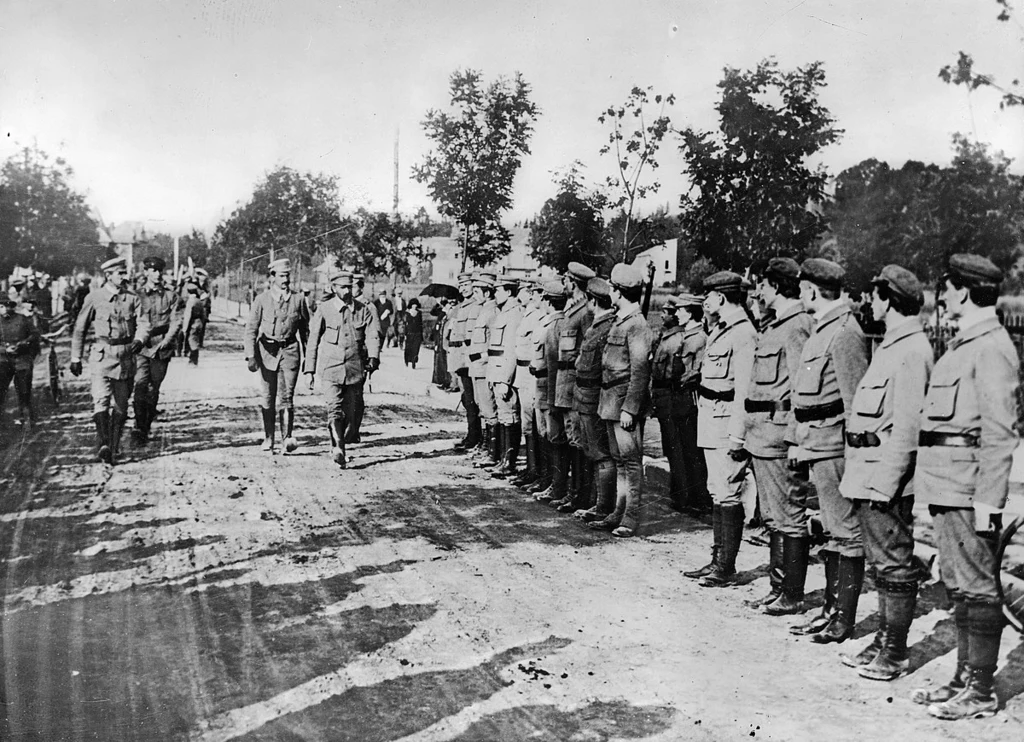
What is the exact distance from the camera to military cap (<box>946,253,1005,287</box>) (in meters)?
3.64

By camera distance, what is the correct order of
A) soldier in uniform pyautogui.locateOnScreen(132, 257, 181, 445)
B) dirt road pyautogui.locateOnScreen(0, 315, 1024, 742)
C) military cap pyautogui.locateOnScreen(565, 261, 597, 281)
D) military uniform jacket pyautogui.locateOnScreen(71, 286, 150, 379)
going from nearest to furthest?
1. dirt road pyautogui.locateOnScreen(0, 315, 1024, 742)
2. military cap pyautogui.locateOnScreen(565, 261, 597, 281)
3. military uniform jacket pyautogui.locateOnScreen(71, 286, 150, 379)
4. soldier in uniform pyautogui.locateOnScreen(132, 257, 181, 445)

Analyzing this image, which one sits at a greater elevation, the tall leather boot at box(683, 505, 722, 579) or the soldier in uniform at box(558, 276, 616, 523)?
the soldier in uniform at box(558, 276, 616, 523)

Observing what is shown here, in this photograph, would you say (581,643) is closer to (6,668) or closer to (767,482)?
(767,482)

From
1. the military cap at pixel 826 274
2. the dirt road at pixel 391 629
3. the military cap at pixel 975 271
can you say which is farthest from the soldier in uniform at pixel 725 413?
the military cap at pixel 975 271

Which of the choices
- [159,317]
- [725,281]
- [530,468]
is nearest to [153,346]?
[159,317]

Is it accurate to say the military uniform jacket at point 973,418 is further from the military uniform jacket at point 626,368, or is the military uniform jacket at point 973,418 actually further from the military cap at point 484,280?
the military cap at point 484,280

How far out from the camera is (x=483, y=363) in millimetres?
9359

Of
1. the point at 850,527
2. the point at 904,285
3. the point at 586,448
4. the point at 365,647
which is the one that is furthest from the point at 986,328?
the point at 586,448

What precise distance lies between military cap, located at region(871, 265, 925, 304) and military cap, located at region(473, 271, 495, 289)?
5899 mm

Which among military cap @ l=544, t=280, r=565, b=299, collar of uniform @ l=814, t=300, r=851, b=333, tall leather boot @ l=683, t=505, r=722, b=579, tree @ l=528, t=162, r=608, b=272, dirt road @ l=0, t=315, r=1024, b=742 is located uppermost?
tree @ l=528, t=162, r=608, b=272

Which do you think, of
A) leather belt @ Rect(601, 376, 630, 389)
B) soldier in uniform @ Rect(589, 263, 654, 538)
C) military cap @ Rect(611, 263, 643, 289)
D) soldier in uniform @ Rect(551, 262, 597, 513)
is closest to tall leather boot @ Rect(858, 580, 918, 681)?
soldier in uniform @ Rect(589, 263, 654, 538)

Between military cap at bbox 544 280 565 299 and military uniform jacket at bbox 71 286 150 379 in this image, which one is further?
military uniform jacket at bbox 71 286 150 379

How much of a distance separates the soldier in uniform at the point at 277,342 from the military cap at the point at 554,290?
119 inches

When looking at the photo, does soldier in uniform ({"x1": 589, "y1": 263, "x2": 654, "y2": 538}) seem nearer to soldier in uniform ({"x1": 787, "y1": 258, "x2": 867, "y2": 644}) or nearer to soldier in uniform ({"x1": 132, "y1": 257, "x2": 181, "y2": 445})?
soldier in uniform ({"x1": 787, "y1": 258, "x2": 867, "y2": 644})
